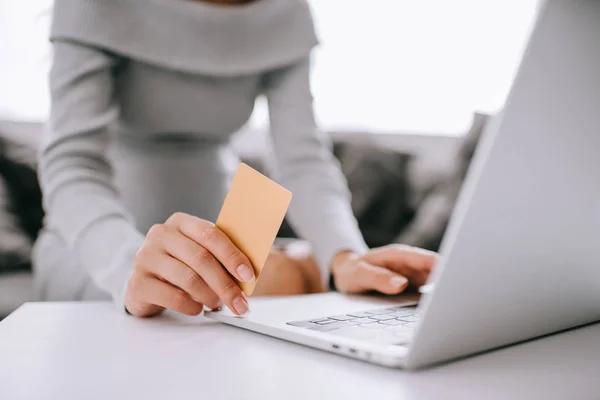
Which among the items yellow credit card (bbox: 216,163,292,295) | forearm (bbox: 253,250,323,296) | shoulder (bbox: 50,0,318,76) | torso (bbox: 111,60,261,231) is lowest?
forearm (bbox: 253,250,323,296)

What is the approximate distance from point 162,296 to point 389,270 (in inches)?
12.3

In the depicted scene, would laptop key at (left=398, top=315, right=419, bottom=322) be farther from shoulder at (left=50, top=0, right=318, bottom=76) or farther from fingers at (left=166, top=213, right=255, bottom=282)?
shoulder at (left=50, top=0, right=318, bottom=76)

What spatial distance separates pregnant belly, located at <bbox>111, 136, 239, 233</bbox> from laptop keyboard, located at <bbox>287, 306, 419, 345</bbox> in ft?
2.14

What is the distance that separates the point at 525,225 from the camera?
341 millimetres

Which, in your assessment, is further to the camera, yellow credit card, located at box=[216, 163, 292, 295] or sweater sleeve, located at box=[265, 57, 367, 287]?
sweater sleeve, located at box=[265, 57, 367, 287]

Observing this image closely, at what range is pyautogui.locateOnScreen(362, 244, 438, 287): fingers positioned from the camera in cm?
68

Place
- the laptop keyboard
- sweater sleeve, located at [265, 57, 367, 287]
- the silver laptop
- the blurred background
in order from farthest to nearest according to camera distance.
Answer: the blurred background → sweater sleeve, located at [265, 57, 367, 287] → the laptop keyboard → the silver laptop

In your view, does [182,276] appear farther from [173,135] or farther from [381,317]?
[173,135]

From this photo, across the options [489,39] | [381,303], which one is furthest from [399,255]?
[489,39]

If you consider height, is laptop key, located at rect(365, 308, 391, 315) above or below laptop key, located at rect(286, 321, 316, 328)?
below

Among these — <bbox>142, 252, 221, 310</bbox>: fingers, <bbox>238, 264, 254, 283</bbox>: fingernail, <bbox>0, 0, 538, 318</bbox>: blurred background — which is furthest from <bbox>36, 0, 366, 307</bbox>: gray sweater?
<bbox>0, 0, 538, 318</bbox>: blurred background

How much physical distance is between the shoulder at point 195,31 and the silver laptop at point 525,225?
630 mm

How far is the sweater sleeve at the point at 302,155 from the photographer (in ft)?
3.45

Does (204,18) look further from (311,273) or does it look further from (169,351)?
(169,351)
